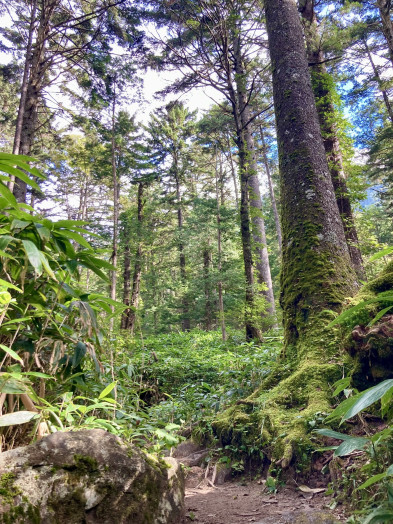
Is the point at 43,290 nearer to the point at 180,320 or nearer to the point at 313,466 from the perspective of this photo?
the point at 313,466

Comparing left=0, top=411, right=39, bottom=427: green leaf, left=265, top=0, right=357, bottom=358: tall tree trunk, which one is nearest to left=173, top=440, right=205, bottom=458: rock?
left=265, top=0, right=357, bottom=358: tall tree trunk

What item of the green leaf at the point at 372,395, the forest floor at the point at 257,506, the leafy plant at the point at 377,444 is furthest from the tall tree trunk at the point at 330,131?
the green leaf at the point at 372,395

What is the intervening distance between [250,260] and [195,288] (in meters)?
10.3

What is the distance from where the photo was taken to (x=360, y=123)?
16.6 m

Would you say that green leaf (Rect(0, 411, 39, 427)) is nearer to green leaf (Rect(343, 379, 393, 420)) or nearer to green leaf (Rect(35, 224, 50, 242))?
green leaf (Rect(35, 224, 50, 242))

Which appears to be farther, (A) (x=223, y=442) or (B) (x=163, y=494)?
(A) (x=223, y=442)

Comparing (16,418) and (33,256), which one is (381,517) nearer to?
(16,418)

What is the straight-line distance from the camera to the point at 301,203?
12.1 feet

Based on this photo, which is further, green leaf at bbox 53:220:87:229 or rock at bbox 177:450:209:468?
rock at bbox 177:450:209:468

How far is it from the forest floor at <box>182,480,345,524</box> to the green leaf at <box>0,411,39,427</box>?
1.09 m

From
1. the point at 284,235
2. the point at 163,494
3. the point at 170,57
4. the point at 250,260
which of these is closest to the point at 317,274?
the point at 284,235

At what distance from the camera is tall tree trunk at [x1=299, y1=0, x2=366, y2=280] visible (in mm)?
6039

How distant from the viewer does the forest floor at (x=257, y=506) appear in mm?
1566

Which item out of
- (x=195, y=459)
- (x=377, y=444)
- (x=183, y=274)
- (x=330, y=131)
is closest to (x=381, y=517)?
(x=377, y=444)
